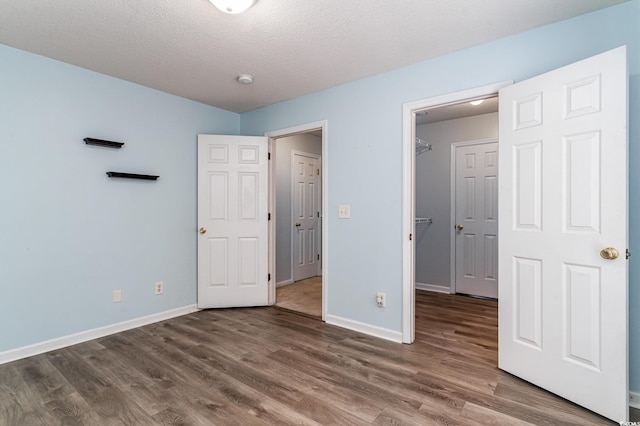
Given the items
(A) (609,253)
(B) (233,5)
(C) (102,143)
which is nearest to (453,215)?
(A) (609,253)

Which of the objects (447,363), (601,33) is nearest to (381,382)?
(447,363)

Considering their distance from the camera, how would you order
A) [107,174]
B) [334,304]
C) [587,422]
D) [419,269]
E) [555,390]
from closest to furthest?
[587,422], [555,390], [107,174], [334,304], [419,269]

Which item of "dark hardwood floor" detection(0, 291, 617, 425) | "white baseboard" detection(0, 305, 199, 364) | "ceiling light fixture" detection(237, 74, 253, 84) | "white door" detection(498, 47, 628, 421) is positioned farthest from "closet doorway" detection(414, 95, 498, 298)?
"white baseboard" detection(0, 305, 199, 364)

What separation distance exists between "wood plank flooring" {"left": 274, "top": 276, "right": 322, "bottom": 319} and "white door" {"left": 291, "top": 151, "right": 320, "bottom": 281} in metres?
0.30

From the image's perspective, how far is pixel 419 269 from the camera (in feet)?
15.7

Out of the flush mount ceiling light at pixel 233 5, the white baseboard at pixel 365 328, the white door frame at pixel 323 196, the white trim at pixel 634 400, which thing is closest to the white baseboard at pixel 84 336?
the white door frame at pixel 323 196

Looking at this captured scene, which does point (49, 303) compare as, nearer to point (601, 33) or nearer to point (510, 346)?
point (510, 346)

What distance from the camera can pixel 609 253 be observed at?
1693 millimetres

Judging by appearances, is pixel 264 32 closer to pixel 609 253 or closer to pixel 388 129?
pixel 388 129

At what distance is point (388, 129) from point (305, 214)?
9.19 feet

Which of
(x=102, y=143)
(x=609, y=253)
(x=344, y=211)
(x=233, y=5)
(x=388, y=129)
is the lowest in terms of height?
(x=609, y=253)

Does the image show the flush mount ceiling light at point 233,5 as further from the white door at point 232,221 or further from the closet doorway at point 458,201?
the closet doorway at point 458,201

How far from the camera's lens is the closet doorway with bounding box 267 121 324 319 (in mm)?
4879

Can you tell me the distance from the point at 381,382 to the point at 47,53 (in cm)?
359
